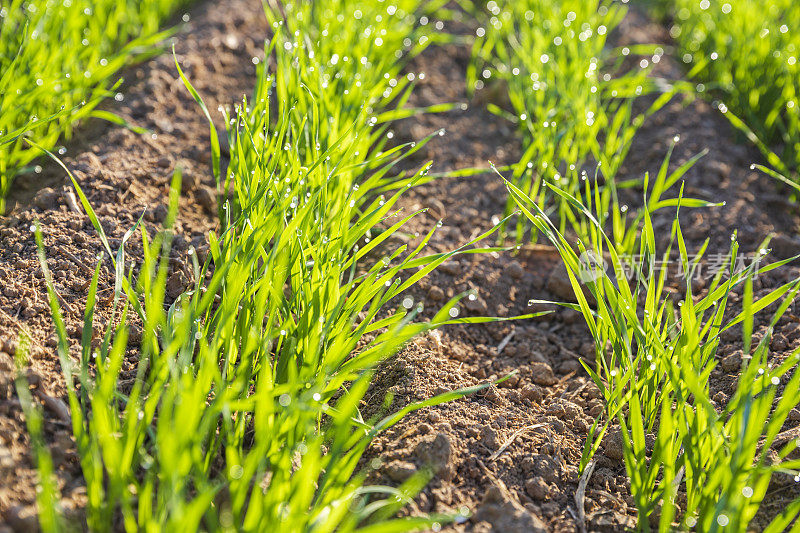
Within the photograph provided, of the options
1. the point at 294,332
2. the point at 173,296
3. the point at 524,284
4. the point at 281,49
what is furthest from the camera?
the point at 524,284

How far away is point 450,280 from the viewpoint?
6.77 feet

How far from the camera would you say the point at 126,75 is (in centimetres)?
275

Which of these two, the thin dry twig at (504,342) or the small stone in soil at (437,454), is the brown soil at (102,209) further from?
the thin dry twig at (504,342)

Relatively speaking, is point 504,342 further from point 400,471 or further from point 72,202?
point 72,202

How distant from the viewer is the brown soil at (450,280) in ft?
4.44

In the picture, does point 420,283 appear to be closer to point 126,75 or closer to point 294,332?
point 294,332

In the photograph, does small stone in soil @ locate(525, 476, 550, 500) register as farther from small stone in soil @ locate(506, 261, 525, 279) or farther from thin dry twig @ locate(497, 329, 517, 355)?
small stone in soil @ locate(506, 261, 525, 279)

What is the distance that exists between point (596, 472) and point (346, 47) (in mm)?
1674

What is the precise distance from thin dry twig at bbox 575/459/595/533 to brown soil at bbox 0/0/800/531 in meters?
0.01

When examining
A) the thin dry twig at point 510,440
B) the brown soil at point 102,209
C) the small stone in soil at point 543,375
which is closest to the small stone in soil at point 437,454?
the thin dry twig at point 510,440

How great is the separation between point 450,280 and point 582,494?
0.81 metres

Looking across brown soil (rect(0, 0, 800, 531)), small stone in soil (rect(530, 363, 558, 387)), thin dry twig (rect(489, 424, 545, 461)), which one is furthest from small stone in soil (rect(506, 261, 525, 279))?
thin dry twig (rect(489, 424, 545, 461))

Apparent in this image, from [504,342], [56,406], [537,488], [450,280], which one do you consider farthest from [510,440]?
[56,406]

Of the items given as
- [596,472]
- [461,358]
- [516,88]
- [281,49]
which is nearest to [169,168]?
[281,49]
